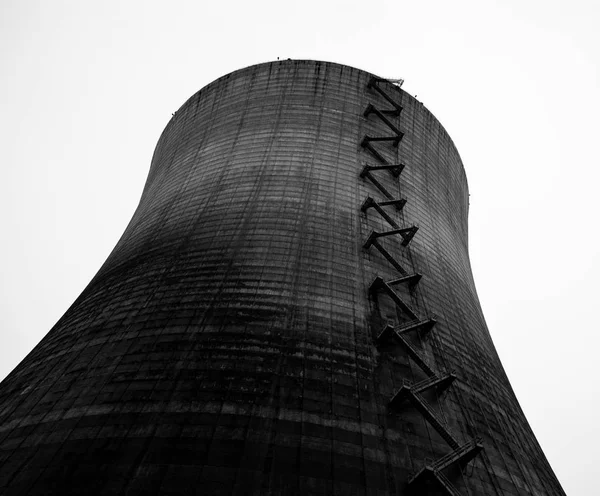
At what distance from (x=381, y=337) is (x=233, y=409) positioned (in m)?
3.13

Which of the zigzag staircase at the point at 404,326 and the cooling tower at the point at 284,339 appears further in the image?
the zigzag staircase at the point at 404,326

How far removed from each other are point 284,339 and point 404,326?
237 centimetres

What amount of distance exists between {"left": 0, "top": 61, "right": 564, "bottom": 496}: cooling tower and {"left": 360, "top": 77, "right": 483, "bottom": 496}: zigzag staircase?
0.13 feet

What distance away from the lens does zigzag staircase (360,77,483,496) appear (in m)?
6.80

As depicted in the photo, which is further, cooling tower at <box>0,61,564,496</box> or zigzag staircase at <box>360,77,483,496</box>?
zigzag staircase at <box>360,77,483,496</box>

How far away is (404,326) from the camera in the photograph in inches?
356

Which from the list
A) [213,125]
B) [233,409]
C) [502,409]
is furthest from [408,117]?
[233,409]

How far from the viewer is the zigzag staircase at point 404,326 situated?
680 centimetres

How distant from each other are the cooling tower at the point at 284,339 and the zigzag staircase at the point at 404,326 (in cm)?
4

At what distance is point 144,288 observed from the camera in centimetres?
987

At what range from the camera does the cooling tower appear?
6.54m

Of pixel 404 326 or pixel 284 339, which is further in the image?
pixel 404 326

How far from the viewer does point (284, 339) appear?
823 cm

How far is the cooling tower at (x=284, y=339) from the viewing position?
257 inches
